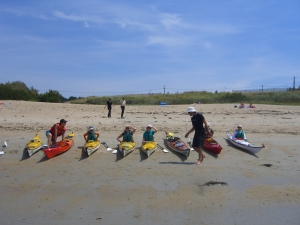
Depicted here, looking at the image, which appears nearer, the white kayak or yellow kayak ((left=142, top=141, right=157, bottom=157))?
yellow kayak ((left=142, top=141, right=157, bottom=157))

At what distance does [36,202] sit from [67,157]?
3.47 meters

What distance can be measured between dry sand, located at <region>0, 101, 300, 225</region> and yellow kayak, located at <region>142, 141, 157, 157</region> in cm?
17

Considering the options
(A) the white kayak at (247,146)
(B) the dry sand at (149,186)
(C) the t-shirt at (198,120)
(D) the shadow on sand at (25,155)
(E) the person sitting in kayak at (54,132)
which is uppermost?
(C) the t-shirt at (198,120)

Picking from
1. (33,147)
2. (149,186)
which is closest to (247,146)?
(149,186)

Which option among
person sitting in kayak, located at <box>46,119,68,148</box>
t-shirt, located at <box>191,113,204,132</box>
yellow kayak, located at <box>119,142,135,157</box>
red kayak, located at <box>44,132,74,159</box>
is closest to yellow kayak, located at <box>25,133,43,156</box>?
person sitting in kayak, located at <box>46,119,68,148</box>

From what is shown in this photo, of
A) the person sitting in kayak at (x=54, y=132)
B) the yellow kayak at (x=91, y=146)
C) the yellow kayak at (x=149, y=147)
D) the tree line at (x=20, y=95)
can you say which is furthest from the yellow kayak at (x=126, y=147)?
the tree line at (x=20, y=95)

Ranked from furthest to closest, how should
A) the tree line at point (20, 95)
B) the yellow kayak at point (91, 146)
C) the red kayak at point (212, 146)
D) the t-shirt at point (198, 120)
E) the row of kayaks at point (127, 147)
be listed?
the tree line at point (20, 95)
the red kayak at point (212, 146)
the yellow kayak at point (91, 146)
the row of kayaks at point (127, 147)
the t-shirt at point (198, 120)

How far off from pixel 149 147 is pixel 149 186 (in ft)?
9.09

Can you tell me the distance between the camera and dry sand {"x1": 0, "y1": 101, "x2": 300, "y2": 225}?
6.84m

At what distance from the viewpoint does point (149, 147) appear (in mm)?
11102

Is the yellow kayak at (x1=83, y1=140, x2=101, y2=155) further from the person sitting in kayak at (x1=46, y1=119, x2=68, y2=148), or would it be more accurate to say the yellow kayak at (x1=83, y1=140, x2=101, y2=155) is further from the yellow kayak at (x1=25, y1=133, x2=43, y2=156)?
the yellow kayak at (x1=25, y1=133, x2=43, y2=156)

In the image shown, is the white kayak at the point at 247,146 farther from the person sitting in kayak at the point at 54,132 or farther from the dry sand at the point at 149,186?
the person sitting in kayak at the point at 54,132

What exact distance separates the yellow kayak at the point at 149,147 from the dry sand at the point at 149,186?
0.57ft

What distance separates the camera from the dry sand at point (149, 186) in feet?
22.5
